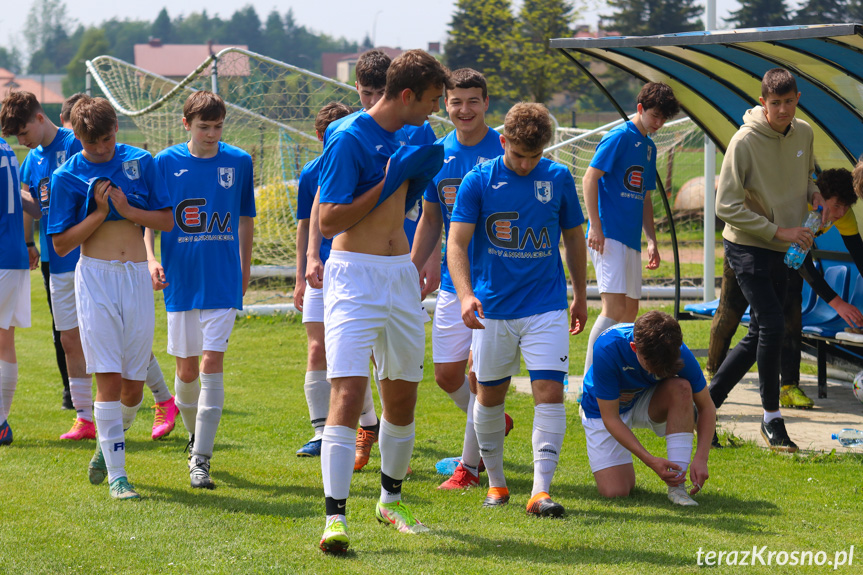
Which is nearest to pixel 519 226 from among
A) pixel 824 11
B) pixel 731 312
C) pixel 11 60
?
pixel 731 312

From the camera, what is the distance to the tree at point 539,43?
127ft

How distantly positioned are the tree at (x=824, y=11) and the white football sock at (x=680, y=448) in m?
52.9

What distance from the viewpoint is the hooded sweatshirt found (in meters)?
5.96

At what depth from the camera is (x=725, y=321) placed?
6.82 meters

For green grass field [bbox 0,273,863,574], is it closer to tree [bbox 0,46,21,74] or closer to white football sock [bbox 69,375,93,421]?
white football sock [bbox 69,375,93,421]

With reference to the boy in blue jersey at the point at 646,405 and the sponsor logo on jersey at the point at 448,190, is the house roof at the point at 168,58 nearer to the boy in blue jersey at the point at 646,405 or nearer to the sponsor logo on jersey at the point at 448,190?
the sponsor logo on jersey at the point at 448,190

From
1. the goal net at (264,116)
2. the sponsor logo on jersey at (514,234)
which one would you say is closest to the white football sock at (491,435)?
the sponsor logo on jersey at (514,234)

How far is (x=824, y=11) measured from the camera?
54.0 m

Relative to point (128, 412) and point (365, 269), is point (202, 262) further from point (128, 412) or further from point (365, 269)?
point (365, 269)

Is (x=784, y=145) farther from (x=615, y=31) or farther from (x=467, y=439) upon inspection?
(x=615, y=31)

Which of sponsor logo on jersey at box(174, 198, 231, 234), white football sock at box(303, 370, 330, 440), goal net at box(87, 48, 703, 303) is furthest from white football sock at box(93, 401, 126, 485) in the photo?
goal net at box(87, 48, 703, 303)

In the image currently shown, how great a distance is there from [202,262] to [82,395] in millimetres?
1847

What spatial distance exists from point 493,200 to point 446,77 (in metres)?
0.83

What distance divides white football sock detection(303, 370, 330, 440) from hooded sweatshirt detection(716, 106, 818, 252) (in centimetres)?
267
